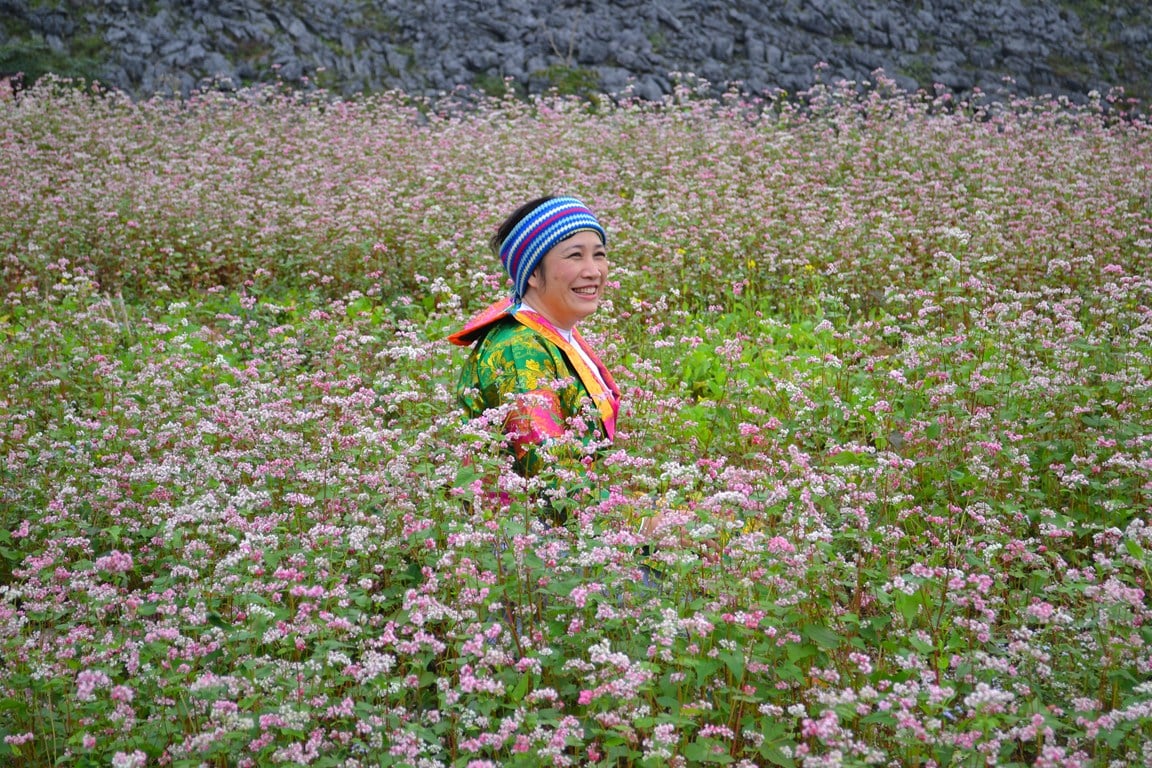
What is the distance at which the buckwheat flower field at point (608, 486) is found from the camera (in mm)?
3201

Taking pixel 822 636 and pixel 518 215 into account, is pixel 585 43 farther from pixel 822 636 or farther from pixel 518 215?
pixel 822 636

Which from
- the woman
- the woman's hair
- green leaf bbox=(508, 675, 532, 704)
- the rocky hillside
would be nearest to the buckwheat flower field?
green leaf bbox=(508, 675, 532, 704)

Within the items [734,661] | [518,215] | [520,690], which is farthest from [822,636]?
[518,215]

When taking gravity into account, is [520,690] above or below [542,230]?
below

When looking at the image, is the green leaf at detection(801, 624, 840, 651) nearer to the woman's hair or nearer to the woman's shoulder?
the woman's shoulder

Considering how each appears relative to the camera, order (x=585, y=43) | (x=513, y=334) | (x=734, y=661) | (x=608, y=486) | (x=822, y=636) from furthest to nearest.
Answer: (x=585, y=43), (x=513, y=334), (x=608, y=486), (x=822, y=636), (x=734, y=661)

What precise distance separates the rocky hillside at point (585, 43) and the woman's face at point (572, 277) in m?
12.1

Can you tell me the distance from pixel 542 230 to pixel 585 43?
13.7 meters

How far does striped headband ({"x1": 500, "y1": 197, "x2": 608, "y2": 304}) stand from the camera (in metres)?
5.05

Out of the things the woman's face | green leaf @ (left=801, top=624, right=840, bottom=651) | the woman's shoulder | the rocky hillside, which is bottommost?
green leaf @ (left=801, top=624, right=840, bottom=651)

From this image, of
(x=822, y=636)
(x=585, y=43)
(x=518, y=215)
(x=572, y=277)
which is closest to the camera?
(x=822, y=636)

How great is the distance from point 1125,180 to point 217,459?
8.28 metres

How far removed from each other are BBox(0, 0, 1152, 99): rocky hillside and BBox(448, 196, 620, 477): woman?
1204 cm

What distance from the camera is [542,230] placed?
5.07 metres
